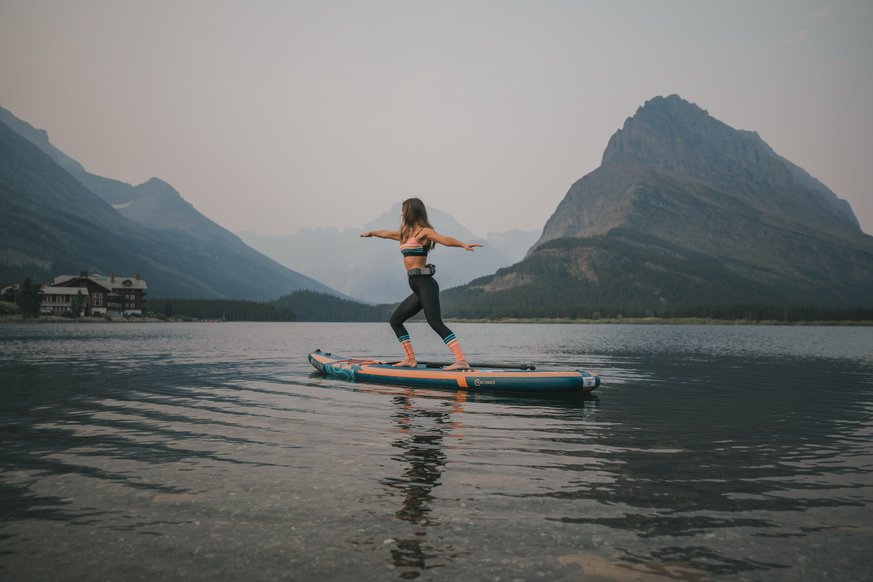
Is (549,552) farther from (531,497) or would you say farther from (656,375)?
(656,375)

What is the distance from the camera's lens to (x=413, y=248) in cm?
2066

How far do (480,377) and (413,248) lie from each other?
203 inches

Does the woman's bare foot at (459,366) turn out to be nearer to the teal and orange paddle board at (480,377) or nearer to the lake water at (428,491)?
the teal and orange paddle board at (480,377)

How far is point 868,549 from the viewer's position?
6352mm

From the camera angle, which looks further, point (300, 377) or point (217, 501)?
point (300, 377)

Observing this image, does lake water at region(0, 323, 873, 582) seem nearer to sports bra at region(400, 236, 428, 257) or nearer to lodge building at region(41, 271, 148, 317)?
sports bra at region(400, 236, 428, 257)

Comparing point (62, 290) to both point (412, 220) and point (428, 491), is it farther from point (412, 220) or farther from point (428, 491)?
point (428, 491)

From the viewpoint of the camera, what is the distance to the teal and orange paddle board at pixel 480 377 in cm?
1970

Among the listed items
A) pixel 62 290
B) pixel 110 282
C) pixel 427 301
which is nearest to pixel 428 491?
pixel 427 301

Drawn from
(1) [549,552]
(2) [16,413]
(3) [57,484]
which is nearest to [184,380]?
(2) [16,413]

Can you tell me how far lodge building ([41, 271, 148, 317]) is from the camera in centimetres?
16888

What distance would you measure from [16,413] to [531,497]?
14487 millimetres

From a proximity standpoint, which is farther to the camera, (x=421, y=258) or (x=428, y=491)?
(x=421, y=258)

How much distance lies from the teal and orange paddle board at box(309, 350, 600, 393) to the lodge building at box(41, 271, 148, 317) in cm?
17393
